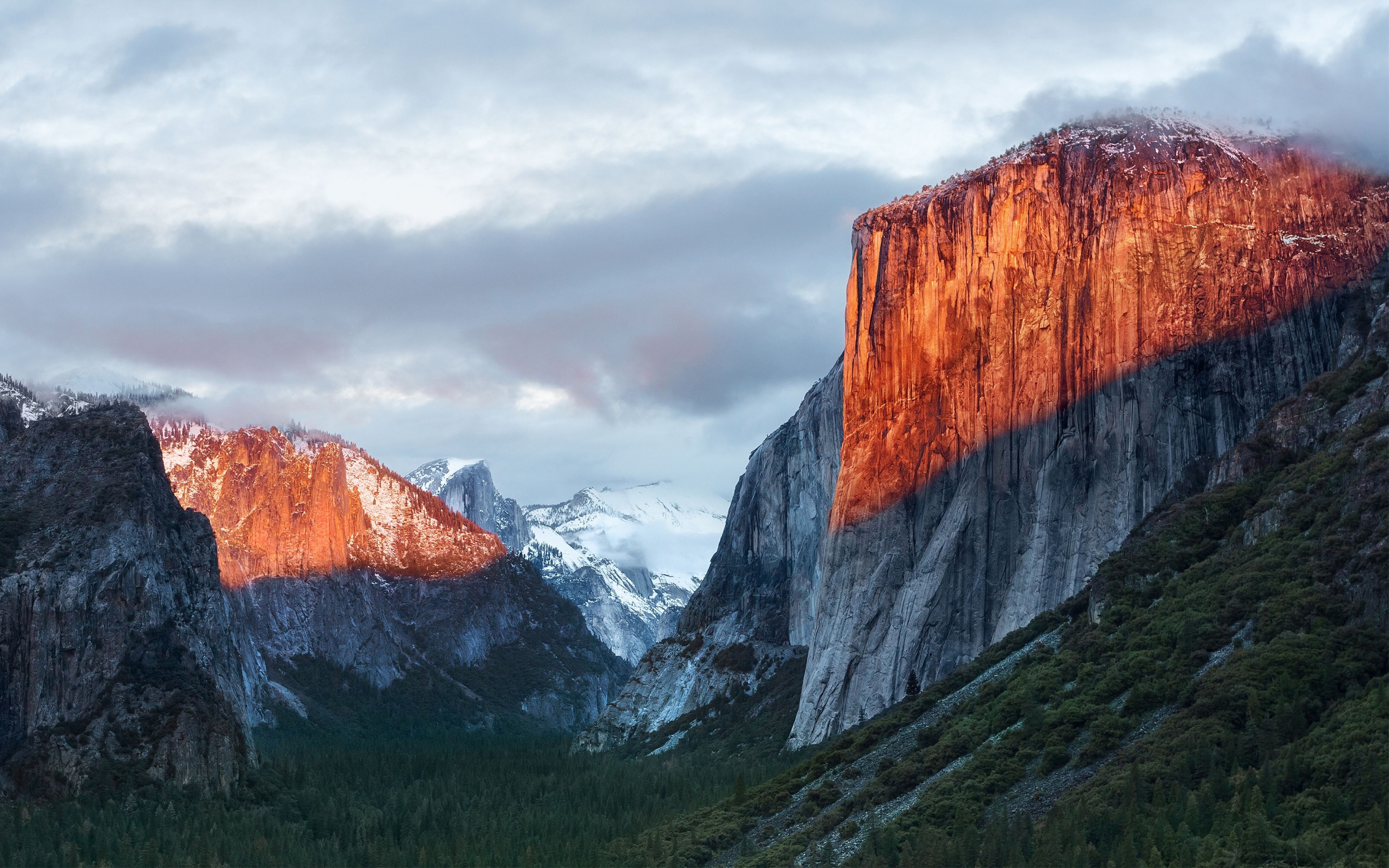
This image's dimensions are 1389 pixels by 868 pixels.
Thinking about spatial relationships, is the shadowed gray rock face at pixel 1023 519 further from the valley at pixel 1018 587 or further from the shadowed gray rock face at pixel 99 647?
the shadowed gray rock face at pixel 99 647

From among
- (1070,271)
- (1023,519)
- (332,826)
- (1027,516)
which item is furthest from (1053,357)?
(332,826)

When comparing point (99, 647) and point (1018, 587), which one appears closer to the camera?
point (1018, 587)

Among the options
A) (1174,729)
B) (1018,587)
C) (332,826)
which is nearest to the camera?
(1174,729)

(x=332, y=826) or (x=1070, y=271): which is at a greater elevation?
(x=1070, y=271)

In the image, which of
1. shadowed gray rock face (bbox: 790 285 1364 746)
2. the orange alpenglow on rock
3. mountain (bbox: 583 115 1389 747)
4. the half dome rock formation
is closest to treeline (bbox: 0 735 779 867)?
shadowed gray rock face (bbox: 790 285 1364 746)

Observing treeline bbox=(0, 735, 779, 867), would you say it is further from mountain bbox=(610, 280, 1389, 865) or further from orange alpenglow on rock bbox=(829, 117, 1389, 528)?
orange alpenglow on rock bbox=(829, 117, 1389, 528)

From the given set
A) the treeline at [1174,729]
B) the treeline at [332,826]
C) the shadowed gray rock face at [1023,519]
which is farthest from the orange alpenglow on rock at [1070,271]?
the treeline at [332,826]

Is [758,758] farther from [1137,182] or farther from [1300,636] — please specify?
[1300,636]

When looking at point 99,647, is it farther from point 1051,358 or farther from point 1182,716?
point 1182,716

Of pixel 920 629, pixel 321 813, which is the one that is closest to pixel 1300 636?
pixel 920 629
